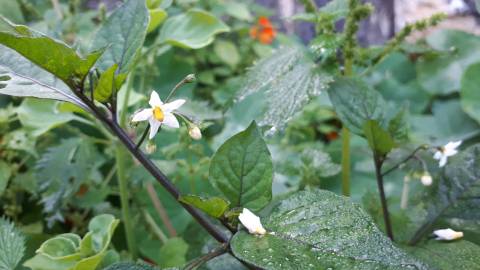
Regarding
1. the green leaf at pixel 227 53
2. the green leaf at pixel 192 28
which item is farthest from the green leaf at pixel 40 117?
the green leaf at pixel 227 53

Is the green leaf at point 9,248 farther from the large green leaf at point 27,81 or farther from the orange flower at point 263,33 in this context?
the orange flower at point 263,33

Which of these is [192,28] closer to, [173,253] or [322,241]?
[173,253]

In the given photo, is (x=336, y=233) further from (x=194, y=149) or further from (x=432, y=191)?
(x=194, y=149)

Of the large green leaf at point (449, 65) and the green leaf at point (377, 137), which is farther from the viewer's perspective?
the large green leaf at point (449, 65)

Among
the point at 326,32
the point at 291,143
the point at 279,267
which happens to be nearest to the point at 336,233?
the point at 279,267

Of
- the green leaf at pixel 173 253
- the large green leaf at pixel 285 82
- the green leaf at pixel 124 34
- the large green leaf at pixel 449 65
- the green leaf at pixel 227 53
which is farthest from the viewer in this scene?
the green leaf at pixel 227 53

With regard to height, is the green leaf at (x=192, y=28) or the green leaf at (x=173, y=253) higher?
the green leaf at (x=192, y=28)

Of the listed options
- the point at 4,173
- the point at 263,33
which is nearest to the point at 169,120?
the point at 4,173

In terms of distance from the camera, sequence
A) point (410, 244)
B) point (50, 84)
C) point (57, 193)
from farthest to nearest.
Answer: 1. point (57, 193)
2. point (410, 244)
3. point (50, 84)
